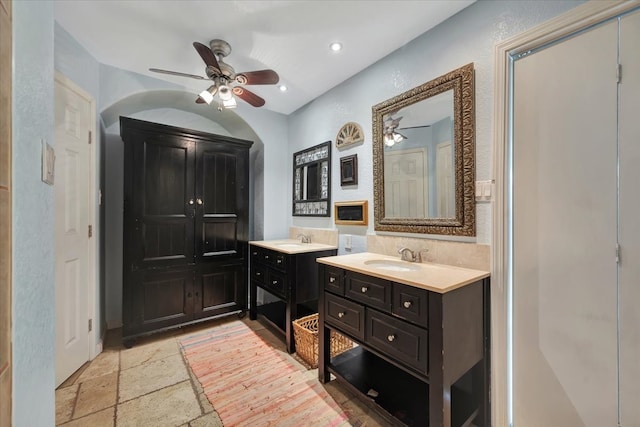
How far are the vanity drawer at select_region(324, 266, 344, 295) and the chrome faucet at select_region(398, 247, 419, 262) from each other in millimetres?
517

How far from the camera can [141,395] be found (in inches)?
67.9

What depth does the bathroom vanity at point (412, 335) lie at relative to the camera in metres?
1.23

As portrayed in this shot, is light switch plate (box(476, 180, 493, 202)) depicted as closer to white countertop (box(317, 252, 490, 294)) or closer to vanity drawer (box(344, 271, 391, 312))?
white countertop (box(317, 252, 490, 294))

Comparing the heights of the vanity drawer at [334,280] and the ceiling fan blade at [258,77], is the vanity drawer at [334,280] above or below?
below

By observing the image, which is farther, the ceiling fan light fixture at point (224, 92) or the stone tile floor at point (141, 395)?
the ceiling fan light fixture at point (224, 92)

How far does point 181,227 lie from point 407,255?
213 centimetres

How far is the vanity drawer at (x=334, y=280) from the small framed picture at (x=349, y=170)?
0.96 meters

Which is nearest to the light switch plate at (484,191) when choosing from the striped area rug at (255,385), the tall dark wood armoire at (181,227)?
the striped area rug at (255,385)

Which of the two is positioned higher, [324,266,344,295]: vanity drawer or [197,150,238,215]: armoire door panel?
[197,150,238,215]: armoire door panel

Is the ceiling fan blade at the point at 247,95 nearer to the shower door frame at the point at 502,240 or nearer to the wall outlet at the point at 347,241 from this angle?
the wall outlet at the point at 347,241

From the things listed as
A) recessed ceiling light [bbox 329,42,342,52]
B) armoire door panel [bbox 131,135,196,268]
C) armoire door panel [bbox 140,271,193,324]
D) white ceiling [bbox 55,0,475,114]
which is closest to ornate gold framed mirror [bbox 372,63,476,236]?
white ceiling [bbox 55,0,475,114]

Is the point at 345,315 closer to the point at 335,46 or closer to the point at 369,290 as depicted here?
the point at 369,290

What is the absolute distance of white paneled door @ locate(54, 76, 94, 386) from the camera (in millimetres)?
1834

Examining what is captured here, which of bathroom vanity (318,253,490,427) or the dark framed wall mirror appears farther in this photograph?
the dark framed wall mirror
